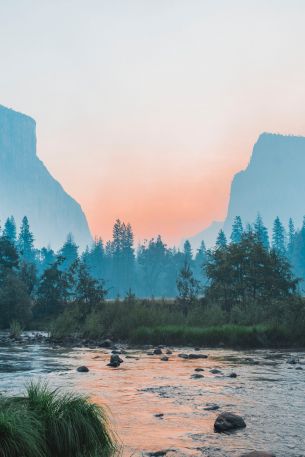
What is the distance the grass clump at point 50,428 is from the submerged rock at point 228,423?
120 inches

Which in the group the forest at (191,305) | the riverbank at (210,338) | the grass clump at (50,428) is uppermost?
the forest at (191,305)

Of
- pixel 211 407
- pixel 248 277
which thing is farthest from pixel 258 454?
pixel 248 277

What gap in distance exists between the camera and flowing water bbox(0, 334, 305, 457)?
10781 mm

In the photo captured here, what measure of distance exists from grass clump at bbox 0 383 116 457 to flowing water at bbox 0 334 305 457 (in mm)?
1203

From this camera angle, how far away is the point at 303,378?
766 inches

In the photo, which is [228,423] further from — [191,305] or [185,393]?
[191,305]

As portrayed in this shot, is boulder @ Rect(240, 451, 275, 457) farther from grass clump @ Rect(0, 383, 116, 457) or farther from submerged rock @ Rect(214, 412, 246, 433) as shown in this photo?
grass clump @ Rect(0, 383, 116, 457)

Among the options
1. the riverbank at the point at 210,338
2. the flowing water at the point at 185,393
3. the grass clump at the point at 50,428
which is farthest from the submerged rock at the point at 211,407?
the riverbank at the point at 210,338

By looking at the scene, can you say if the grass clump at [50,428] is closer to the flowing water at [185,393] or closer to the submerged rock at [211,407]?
the flowing water at [185,393]

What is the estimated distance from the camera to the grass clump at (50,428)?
7.57 m

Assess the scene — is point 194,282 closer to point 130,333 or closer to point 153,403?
point 130,333

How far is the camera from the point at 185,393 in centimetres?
1647

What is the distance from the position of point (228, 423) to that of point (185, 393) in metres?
4.84

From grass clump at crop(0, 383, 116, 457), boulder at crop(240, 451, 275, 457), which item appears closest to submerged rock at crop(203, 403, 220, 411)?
boulder at crop(240, 451, 275, 457)
